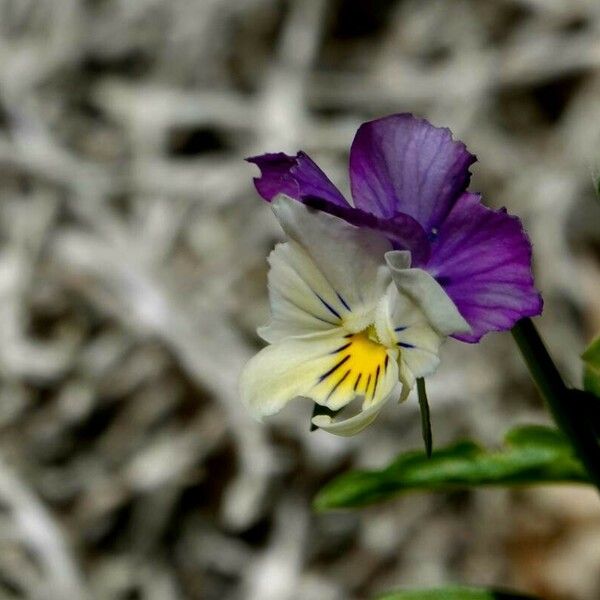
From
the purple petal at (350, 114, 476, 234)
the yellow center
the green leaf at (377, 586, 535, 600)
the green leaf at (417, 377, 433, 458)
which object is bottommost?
the green leaf at (377, 586, 535, 600)

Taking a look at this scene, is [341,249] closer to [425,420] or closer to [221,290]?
[425,420]

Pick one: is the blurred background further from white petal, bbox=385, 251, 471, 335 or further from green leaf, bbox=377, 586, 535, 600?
white petal, bbox=385, 251, 471, 335

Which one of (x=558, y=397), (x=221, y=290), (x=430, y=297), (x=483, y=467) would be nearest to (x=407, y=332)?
(x=430, y=297)

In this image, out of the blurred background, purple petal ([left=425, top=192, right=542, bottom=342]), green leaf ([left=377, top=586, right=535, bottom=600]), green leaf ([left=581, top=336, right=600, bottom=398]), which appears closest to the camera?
purple petal ([left=425, top=192, right=542, bottom=342])

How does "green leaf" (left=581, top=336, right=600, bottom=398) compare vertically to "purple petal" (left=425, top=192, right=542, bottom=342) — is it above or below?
below

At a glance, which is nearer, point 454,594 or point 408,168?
point 408,168

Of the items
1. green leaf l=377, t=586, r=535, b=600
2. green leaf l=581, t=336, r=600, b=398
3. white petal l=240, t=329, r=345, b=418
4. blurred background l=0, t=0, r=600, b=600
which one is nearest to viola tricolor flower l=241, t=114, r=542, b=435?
white petal l=240, t=329, r=345, b=418
